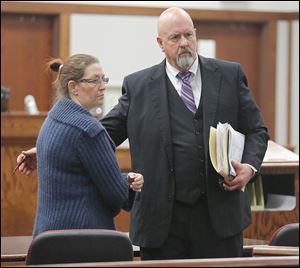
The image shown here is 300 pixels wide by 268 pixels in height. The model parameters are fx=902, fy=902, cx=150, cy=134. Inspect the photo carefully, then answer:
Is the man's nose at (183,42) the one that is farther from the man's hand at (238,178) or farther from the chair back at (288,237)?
the chair back at (288,237)

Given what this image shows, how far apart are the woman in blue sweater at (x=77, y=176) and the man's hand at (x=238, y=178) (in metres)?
0.33

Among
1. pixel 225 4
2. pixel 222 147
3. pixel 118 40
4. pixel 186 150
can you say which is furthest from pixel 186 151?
pixel 225 4

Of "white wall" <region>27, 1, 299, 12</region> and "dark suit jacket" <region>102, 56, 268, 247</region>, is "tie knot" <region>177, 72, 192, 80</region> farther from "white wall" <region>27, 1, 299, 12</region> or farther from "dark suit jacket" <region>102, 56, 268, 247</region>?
"white wall" <region>27, 1, 299, 12</region>

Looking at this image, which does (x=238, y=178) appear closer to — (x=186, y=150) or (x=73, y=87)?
(x=186, y=150)

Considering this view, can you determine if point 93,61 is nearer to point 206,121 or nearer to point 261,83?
point 206,121

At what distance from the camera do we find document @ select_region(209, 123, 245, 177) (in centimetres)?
326

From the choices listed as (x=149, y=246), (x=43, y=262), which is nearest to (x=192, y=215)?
(x=149, y=246)

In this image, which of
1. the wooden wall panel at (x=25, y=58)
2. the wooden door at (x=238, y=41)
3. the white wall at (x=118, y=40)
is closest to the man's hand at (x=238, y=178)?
the white wall at (x=118, y=40)

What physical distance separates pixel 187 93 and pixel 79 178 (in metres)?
0.60

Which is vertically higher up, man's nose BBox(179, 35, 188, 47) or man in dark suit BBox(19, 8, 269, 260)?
man's nose BBox(179, 35, 188, 47)

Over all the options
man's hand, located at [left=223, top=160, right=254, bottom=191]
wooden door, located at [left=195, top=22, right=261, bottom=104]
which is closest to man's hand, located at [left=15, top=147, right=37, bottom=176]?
man's hand, located at [left=223, top=160, right=254, bottom=191]

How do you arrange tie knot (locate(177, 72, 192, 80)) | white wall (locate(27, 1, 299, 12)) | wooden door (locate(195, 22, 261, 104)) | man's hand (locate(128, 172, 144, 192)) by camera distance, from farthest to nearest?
1. wooden door (locate(195, 22, 261, 104))
2. white wall (locate(27, 1, 299, 12))
3. tie knot (locate(177, 72, 192, 80))
4. man's hand (locate(128, 172, 144, 192))

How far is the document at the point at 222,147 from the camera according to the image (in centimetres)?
326

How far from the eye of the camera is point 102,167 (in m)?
3.09
